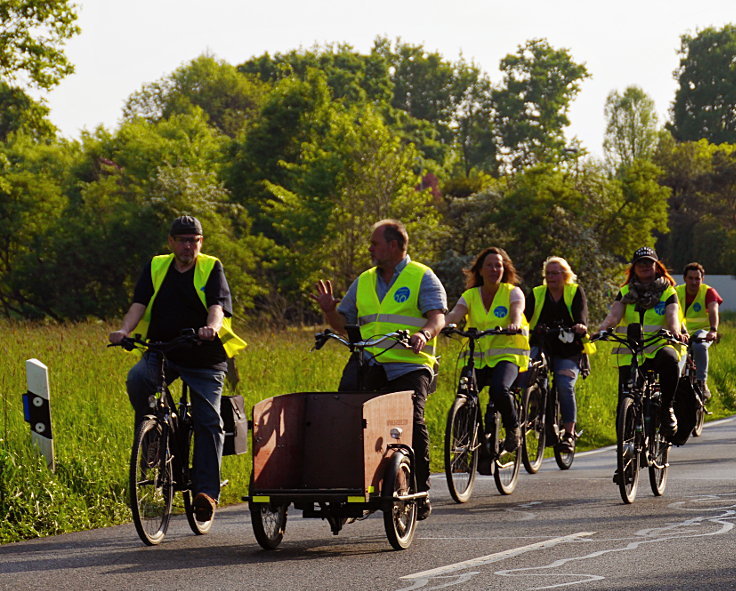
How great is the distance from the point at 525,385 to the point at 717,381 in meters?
11.4

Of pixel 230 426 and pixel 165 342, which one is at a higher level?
pixel 165 342

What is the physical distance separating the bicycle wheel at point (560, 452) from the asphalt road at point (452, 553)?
219 centimetres

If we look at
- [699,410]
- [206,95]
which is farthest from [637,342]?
[206,95]

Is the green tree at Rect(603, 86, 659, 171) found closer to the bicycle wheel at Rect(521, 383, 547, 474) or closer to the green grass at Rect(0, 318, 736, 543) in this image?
the green grass at Rect(0, 318, 736, 543)

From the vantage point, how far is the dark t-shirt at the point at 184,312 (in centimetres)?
852

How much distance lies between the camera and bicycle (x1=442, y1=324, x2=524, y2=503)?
10484 mm

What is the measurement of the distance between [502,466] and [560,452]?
2.05 metres

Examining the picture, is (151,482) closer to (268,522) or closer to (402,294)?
(268,522)

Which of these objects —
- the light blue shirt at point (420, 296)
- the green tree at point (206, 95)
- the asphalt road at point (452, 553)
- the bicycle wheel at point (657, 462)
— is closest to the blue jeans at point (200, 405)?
the asphalt road at point (452, 553)

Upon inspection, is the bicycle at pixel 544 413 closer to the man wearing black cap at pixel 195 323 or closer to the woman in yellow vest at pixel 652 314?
the woman in yellow vest at pixel 652 314

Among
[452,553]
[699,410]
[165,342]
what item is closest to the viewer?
[452,553]

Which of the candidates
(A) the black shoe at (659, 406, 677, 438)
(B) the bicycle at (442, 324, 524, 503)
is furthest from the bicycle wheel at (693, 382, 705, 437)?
(B) the bicycle at (442, 324, 524, 503)

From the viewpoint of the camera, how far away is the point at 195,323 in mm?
8562

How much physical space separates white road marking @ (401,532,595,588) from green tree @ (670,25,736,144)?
10655 centimetres
